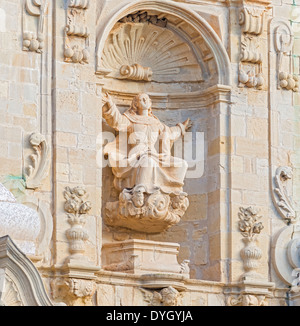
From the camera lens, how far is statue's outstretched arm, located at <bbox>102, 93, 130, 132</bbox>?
21.2 metres

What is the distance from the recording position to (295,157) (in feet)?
72.6

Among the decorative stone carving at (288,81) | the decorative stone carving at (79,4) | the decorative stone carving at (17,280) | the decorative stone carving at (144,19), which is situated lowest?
the decorative stone carving at (17,280)

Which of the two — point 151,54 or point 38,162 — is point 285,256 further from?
point 38,162

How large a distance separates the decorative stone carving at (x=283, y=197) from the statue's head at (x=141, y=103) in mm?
1877

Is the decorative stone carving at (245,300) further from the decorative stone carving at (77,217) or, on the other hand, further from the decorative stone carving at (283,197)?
the decorative stone carving at (77,217)

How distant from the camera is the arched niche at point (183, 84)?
849 inches

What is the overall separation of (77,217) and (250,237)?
2390 mm

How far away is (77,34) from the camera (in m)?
20.8

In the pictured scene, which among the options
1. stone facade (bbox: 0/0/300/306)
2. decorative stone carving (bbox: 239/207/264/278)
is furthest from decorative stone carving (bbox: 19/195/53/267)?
decorative stone carving (bbox: 239/207/264/278)

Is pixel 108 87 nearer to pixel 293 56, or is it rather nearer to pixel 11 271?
pixel 293 56

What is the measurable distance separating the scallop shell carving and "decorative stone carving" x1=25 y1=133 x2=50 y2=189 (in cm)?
181

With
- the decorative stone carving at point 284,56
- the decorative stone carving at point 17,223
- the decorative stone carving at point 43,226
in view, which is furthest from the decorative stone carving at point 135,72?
the decorative stone carving at point 17,223

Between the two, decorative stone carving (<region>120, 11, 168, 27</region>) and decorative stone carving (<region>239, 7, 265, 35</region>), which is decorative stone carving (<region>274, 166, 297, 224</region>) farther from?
decorative stone carving (<region>120, 11, 168, 27</region>)

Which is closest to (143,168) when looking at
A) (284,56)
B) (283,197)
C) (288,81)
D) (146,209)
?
(146,209)
